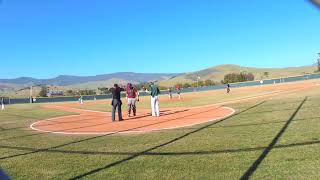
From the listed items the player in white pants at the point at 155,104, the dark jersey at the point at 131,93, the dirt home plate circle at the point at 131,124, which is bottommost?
the dirt home plate circle at the point at 131,124

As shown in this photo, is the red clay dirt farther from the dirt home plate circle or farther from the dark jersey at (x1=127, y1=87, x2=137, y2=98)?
the dark jersey at (x1=127, y1=87, x2=137, y2=98)

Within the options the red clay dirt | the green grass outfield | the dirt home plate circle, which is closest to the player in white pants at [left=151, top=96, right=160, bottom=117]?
the red clay dirt

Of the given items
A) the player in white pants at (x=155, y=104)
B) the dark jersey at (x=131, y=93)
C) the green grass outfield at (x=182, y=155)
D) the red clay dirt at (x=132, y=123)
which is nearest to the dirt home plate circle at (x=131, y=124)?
the red clay dirt at (x=132, y=123)

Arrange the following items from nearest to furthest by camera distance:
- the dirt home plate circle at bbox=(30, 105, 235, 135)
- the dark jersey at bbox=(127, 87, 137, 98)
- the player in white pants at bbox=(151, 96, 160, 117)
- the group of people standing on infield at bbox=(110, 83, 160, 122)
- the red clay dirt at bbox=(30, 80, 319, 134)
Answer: the dirt home plate circle at bbox=(30, 105, 235, 135) → the red clay dirt at bbox=(30, 80, 319, 134) → the group of people standing on infield at bbox=(110, 83, 160, 122) → the player in white pants at bbox=(151, 96, 160, 117) → the dark jersey at bbox=(127, 87, 137, 98)

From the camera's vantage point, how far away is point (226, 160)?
→ 7.43 m

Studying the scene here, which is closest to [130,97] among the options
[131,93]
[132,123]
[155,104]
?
[131,93]

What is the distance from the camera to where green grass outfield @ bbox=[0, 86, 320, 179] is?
6.67 metres

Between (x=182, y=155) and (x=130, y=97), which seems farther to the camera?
(x=130, y=97)

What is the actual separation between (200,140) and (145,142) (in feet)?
4.70

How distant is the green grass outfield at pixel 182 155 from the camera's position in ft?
21.9

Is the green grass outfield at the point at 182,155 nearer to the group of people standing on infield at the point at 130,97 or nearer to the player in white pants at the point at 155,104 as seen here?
the group of people standing on infield at the point at 130,97

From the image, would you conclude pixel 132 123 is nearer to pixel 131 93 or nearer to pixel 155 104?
pixel 155 104

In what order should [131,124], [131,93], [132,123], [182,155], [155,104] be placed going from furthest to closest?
1. [131,93]
2. [155,104]
3. [132,123]
4. [131,124]
5. [182,155]

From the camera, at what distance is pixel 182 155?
8.27 m
